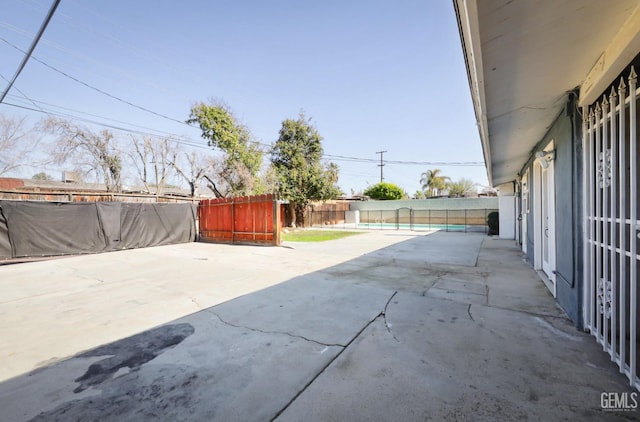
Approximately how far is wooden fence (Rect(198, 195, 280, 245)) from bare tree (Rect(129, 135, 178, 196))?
1040cm

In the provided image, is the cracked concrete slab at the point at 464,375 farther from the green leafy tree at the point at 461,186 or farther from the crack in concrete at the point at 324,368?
the green leafy tree at the point at 461,186

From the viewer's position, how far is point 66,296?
13.8 ft

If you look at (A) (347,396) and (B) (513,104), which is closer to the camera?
(A) (347,396)

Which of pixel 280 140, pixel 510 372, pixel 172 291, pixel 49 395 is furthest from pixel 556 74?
pixel 280 140

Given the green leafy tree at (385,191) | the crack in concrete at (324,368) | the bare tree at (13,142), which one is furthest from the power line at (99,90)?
the green leafy tree at (385,191)

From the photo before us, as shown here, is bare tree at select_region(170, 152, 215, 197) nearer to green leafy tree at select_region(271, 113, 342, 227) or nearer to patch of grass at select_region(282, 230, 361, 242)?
green leafy tree at select_region(271, 113, 342, 227)

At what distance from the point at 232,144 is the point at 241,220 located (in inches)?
306

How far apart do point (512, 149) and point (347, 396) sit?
5.93 metres

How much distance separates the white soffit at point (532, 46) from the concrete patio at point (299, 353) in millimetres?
2403

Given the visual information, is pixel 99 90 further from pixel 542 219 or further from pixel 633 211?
pixel 542 219

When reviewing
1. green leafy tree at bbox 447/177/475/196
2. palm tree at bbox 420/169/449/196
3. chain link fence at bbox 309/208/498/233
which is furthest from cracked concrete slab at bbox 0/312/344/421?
green leafy tree at bbox 447/177/475/196

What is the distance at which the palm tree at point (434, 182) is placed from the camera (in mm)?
34131

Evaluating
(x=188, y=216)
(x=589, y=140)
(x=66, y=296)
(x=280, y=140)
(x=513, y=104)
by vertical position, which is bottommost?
(x=66, y=296)

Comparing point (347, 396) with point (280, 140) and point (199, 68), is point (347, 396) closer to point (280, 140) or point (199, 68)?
point (199, 68)
